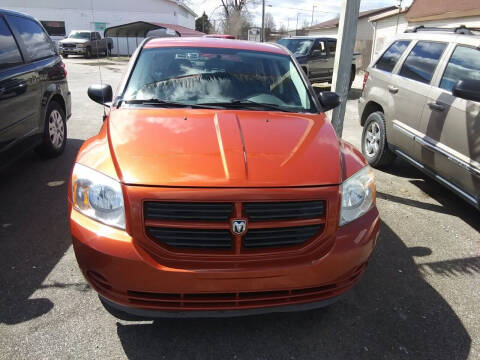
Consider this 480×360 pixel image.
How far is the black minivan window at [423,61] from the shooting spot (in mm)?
4621

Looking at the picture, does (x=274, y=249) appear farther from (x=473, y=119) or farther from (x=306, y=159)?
(x=473, y=119)

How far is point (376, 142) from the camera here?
573cm

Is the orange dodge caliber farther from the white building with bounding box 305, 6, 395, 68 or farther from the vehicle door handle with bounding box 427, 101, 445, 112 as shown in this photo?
the white building with bounding box 305, 6, 395, 68

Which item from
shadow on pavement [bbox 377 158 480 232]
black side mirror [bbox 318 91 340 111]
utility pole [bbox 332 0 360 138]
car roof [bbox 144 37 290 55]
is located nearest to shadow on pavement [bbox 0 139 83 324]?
car roof [bbox 144 37 290 55]

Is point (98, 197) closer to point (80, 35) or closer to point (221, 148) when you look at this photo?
point (221, 148)

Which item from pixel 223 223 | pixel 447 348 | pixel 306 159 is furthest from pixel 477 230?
pixel 223 223

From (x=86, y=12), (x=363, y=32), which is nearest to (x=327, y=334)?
(x=363, y=32)

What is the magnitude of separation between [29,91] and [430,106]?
15.0 feet

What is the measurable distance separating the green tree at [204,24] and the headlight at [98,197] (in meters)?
66.5

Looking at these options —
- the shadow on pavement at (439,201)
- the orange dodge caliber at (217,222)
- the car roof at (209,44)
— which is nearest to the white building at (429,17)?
the shadow on pavement at (439,201)

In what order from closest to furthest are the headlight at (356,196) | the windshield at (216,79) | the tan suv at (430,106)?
the headlight at (356,196)
the windshield at (216,79)
the tan suv at (430,106)

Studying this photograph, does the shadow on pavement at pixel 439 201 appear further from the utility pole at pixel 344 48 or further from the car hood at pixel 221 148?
the car hood at pixel 221 148

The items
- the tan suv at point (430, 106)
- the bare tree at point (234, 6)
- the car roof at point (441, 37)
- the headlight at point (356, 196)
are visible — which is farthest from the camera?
the bare tree at point (234, 6)

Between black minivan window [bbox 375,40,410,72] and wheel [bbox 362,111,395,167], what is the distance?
2.15 feet
